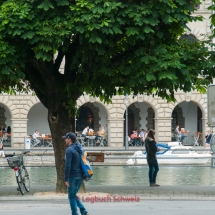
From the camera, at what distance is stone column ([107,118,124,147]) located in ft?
179

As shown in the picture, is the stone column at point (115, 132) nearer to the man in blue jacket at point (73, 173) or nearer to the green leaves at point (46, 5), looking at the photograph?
the green leaves at point (46, 5)

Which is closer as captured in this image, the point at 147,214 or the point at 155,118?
the point at 147,214

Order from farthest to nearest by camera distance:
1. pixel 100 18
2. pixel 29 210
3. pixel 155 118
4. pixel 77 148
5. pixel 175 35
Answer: pixel 155 118 < pixel 175 35 < pixel 100 18 < pixel 29 210 < pixel 77 148

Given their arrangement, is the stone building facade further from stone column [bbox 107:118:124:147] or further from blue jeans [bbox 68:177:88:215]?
blue jeans [bbox 68:177:88:215]

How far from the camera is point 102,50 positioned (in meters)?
19.2

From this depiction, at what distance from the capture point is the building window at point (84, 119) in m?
57.3

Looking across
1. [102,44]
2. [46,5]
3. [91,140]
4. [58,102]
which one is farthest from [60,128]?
[91,140]

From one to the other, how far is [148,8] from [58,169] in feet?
15.5

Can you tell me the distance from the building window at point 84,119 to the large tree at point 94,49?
1413 inches

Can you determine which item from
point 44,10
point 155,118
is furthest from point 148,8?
point 155,118

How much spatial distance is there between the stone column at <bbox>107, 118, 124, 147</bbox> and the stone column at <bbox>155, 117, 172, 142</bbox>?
7.50 ft

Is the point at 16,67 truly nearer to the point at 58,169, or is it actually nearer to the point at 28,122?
the point at 58,169

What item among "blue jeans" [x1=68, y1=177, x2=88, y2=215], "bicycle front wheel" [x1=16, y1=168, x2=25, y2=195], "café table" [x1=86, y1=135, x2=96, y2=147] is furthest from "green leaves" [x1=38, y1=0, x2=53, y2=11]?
"café table" [x1=86, y1=135, x2=96, y2=147]

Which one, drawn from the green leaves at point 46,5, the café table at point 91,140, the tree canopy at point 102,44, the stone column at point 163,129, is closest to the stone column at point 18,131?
the café table at point 91,140
